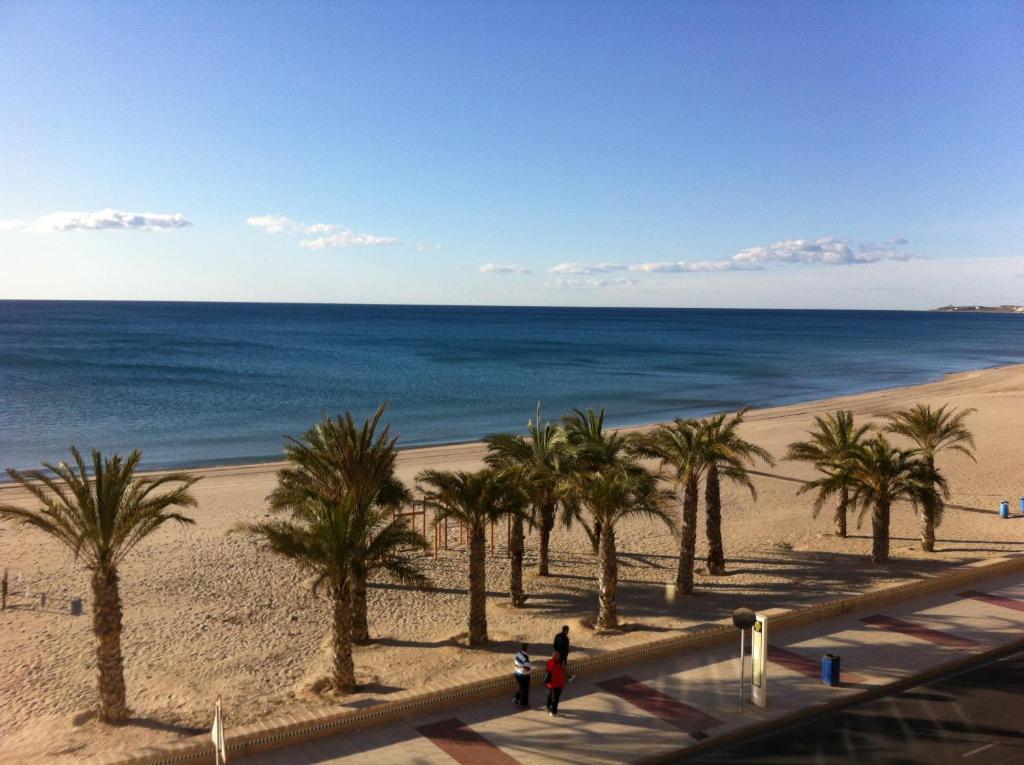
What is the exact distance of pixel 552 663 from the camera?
36.7ft

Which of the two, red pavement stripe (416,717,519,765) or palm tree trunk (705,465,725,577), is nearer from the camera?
red pavement stripe (416,717,519,765)

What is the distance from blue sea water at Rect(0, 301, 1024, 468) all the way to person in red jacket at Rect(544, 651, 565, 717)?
29864 mm

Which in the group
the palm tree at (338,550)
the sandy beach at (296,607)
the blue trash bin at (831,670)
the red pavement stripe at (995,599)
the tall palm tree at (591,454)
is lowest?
the sandy beach at (296,607)

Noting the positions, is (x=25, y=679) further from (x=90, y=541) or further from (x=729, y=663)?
(x=729, y=663)

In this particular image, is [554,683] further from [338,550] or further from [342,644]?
[338,550]

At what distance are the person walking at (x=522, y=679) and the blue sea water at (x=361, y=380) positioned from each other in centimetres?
2939

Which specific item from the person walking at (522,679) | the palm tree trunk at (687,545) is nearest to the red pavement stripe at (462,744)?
the person walking at (522,679)

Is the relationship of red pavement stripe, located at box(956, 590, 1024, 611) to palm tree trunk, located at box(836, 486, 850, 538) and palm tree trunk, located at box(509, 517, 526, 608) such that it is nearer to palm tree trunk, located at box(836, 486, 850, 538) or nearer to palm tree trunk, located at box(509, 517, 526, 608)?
palm tree trunk, located at box(836, 486, 850, 538)

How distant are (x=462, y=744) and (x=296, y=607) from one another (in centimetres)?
812

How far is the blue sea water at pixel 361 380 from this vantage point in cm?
4531

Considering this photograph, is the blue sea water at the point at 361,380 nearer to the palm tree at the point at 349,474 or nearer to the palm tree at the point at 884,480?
the palm tree at the point at 349,474

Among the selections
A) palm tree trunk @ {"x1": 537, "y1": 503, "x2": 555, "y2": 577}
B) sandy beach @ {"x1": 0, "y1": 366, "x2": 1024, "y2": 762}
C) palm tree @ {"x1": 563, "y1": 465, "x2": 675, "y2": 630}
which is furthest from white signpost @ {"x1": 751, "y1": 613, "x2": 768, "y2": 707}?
palm tree trunk @ {"x1": 537, "y1": 503, "x2": 555, "y2": 577}

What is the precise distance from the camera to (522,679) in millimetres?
11328

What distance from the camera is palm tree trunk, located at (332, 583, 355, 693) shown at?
480 inches
